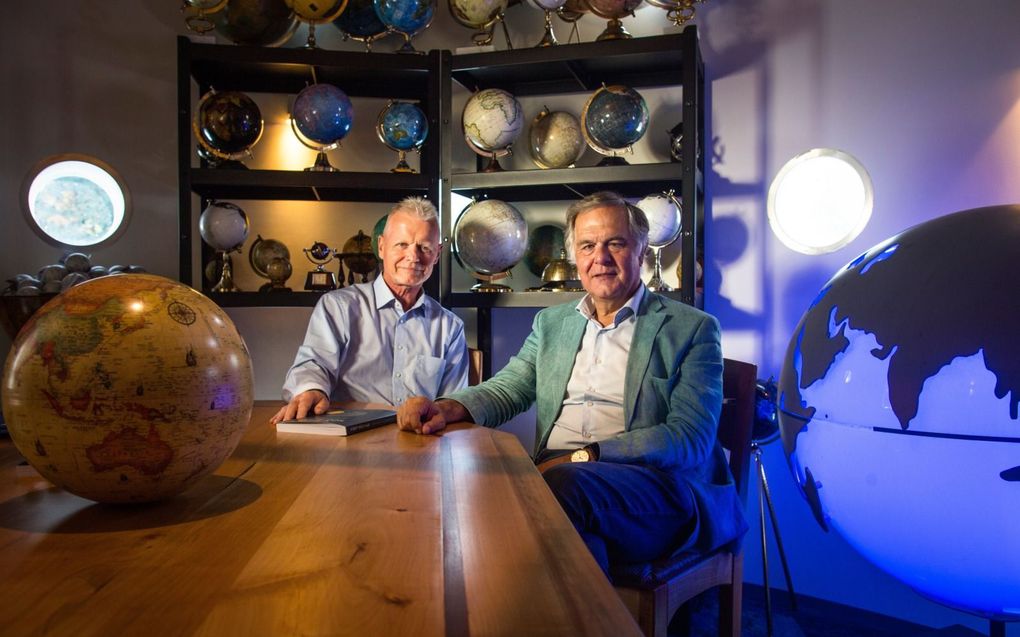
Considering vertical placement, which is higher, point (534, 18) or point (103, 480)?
point (534, 18)

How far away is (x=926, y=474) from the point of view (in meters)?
1.06

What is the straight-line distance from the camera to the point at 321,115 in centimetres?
310

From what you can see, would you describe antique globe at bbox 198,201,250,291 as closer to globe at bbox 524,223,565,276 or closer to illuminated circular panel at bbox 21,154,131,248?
illuminated circular panel at bbox 21,154,131,248

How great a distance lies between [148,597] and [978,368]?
1.01 meters

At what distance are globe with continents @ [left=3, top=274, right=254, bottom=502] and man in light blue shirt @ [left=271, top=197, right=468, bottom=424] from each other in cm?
165

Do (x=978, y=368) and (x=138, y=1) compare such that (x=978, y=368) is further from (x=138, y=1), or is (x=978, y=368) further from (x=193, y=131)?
(x=138, y=1)

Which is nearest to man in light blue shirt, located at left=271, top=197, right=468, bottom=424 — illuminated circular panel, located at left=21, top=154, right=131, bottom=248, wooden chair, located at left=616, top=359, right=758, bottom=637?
wooden chair, located at left=616, top=359, right=758, bottom=637

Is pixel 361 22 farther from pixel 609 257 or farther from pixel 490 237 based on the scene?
pixel 609 257

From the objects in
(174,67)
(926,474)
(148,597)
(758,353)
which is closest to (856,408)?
(926,474)

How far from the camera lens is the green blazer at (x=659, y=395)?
5.95 feet

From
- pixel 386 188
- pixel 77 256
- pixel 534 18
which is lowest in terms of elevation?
pixel 77 256

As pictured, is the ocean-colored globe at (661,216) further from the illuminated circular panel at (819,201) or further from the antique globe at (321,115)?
the antique globe at (321,115)

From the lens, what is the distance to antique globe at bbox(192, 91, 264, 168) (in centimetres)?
304

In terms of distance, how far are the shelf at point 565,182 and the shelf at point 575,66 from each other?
433 mm
